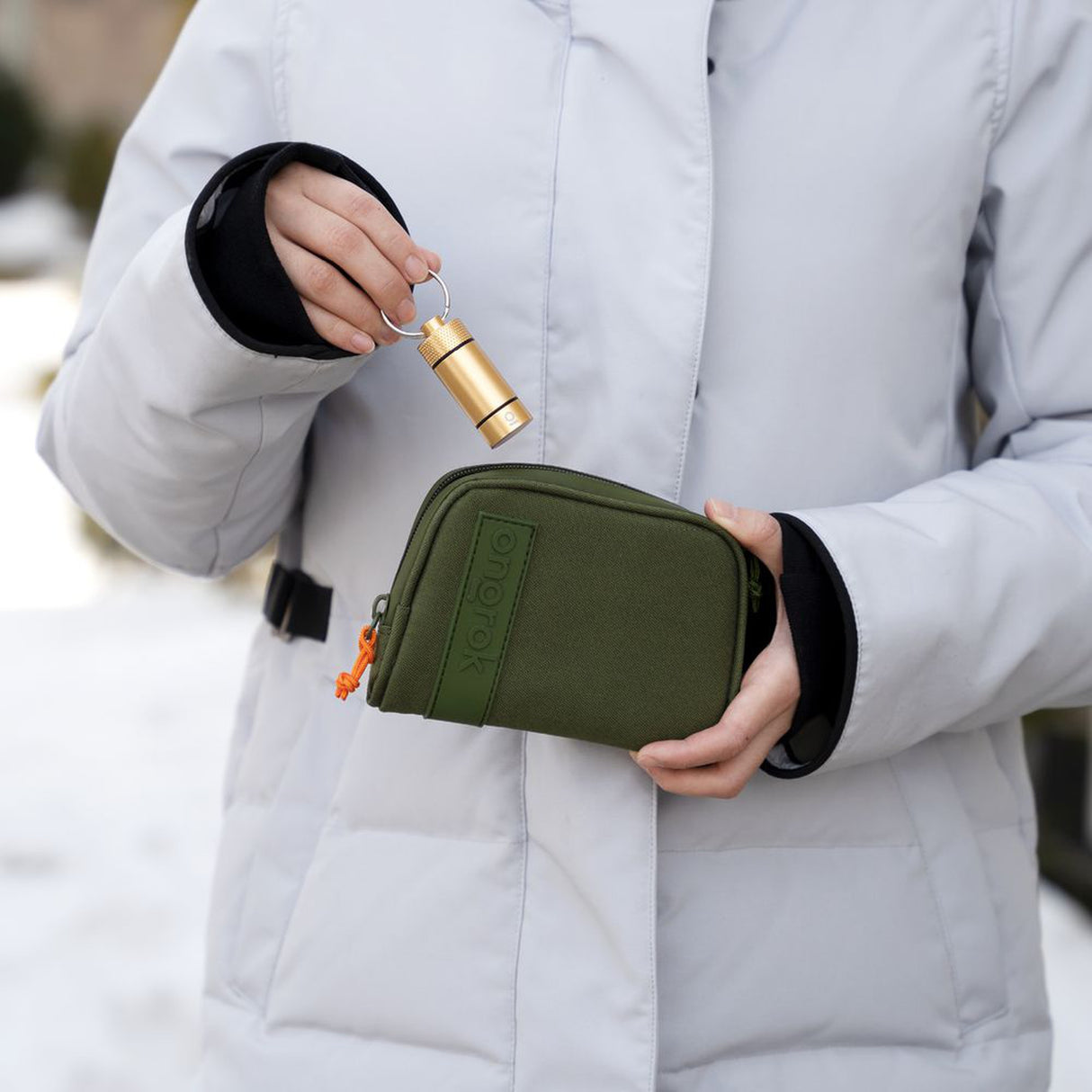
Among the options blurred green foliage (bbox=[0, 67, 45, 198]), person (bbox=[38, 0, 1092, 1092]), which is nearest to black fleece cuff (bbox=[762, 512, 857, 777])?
person (bbox=[38, 0, 1092, 1092])

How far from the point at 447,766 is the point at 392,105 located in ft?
1.81

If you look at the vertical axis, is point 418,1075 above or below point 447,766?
below

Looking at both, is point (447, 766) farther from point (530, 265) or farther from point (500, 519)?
point (530, 265)

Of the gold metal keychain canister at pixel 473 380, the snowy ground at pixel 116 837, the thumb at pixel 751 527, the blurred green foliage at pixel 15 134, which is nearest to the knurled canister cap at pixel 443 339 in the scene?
the gold metal keychain canister at pixel 473 380

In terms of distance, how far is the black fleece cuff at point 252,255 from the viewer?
104cm

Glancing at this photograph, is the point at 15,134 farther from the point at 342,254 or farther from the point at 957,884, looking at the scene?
the point at 957,884

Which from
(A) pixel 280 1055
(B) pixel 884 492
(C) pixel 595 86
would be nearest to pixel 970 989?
(B) pixel 884 492

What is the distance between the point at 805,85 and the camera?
47.0 inches

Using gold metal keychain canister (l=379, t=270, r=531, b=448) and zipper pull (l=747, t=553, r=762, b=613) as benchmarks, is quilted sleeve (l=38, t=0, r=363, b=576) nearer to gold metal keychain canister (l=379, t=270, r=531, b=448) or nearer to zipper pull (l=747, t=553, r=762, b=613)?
gold metal keychain canister (l=379, t=270, r=531, b=448)

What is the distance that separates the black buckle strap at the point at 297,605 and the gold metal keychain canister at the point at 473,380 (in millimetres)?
320

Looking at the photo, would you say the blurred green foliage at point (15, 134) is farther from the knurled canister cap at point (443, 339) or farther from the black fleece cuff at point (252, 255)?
the knurled canister cap at point (443, 339)

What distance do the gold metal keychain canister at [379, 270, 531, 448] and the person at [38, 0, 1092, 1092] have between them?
82 millimetres

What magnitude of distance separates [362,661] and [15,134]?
590 inches

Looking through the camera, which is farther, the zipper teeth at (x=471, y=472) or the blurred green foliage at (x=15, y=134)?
the blurred green foliage at (x=15, y=134)
